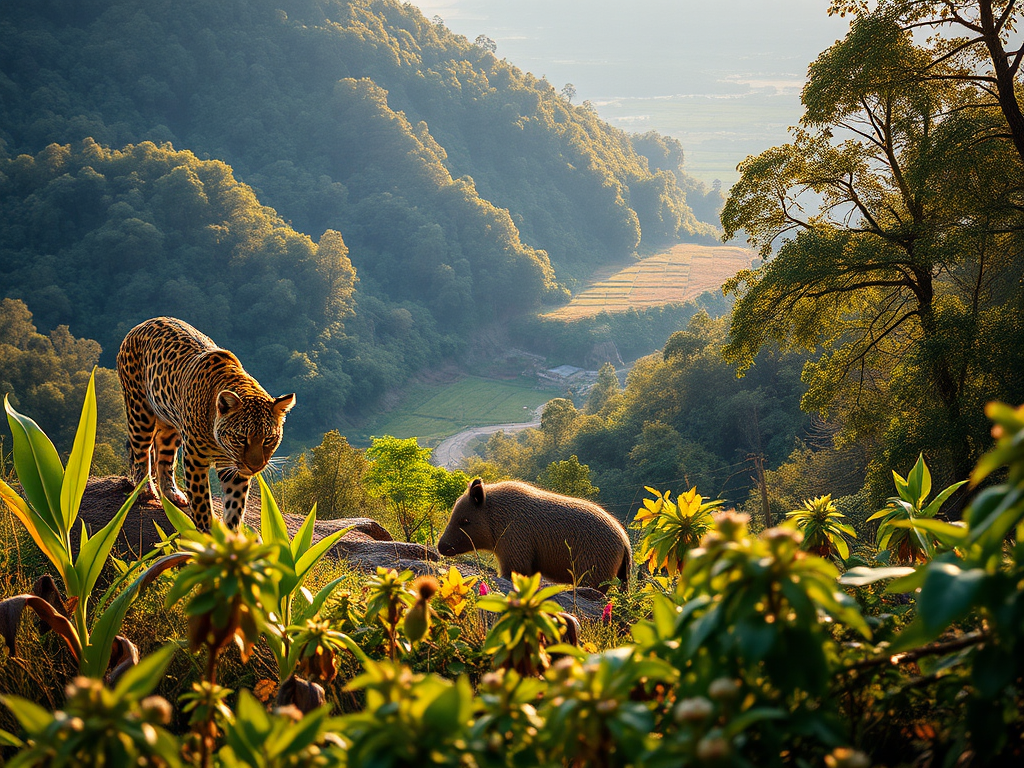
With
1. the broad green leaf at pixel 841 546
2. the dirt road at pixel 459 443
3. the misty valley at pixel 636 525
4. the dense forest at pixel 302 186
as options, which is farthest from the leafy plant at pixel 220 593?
the dense forest at pixel 302 186

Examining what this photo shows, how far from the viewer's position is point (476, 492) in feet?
18.1

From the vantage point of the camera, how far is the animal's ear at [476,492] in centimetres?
543

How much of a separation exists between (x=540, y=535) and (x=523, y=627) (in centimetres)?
350

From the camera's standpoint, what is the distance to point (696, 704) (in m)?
1.14

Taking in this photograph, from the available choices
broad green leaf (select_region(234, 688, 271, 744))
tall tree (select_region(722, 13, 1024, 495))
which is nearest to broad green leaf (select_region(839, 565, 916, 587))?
broad green leaf (select_region(234, 688, 271, 744))

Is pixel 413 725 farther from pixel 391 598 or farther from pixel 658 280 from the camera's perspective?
pixel 658 280

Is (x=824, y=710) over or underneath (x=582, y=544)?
over

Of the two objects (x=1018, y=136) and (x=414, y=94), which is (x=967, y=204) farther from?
(x=414, y=94)

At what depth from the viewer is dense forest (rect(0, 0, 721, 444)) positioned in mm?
62406

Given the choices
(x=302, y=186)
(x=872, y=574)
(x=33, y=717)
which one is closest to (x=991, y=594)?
(x=872, y=574)

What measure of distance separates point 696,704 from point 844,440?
698 inches

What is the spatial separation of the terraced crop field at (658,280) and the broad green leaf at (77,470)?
8286 cm

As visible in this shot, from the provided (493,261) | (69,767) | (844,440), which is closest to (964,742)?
(69,767)

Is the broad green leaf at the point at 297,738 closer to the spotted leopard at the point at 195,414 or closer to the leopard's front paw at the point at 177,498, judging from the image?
the spotted leopard at the point at 195,414
